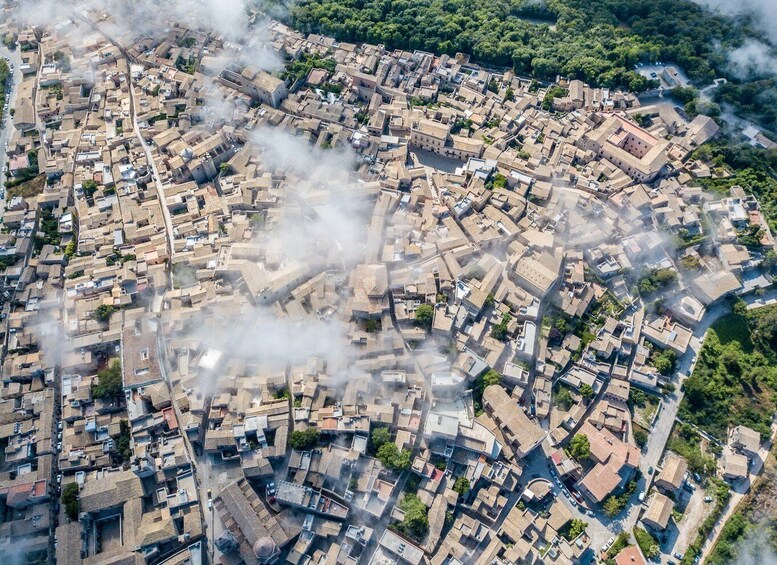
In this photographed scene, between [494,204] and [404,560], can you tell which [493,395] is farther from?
[494,204]

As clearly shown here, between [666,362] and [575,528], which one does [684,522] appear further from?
[666,362]

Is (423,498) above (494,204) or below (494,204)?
below

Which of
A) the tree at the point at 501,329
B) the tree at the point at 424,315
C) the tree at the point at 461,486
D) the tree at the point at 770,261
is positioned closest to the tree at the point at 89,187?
the tree at the point at 424,315

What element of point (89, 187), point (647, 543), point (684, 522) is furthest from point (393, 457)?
point (89, 187)

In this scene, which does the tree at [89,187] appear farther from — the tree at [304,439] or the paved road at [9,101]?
the tree at [304,439]

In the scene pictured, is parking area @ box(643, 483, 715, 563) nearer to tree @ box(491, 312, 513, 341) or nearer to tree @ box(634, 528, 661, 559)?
tree @ box(634, 528, 661, 559)

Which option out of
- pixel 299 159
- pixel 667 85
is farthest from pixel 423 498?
pixel 667 85
